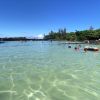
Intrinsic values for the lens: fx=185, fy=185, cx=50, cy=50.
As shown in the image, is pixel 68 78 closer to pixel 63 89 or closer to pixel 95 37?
pixel 63 89

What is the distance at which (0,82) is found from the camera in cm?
1956

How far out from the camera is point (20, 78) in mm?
21438

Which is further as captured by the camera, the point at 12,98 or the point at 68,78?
the point at 68,78

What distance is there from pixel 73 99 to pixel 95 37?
154 m

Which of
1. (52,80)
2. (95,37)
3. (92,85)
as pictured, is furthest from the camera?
(95,37)

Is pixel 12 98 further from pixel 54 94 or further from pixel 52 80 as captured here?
pixel 52 80

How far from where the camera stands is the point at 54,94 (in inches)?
625

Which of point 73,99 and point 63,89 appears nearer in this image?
point 73,99

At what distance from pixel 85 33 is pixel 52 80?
528 feet

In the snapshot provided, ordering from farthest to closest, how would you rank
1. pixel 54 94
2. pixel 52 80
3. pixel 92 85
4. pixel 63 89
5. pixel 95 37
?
pixel 95 37, pixel 52 80, pixel 92 85, pixel 63 89, pixel 54 94

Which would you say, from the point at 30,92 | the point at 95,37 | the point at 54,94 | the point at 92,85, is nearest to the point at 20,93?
the point at 30,92

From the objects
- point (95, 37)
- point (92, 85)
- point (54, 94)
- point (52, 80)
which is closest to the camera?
point (54, 94)

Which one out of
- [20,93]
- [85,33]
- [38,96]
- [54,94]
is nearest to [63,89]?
[54,94]

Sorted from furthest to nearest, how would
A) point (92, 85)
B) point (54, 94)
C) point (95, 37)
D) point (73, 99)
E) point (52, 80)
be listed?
point (95, 37) → point (52, 80) → point (92, 85) → point (54, 94) → point (73, 99)
